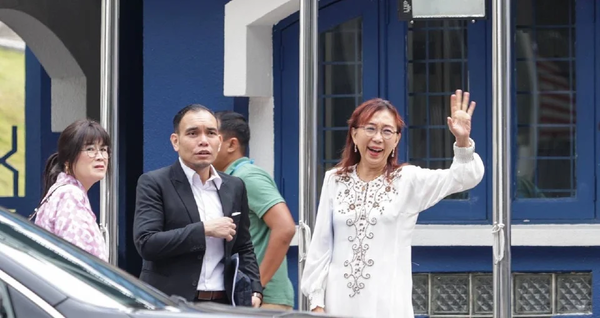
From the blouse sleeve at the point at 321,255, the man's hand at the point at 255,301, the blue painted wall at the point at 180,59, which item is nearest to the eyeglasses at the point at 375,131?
the blouse sleeve at the point at 321,255

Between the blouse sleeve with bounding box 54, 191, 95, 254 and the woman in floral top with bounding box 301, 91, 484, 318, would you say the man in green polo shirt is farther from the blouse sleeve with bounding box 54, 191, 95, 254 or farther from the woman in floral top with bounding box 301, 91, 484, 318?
the blouse sleeve with bounding box 54, 191, 95, 254

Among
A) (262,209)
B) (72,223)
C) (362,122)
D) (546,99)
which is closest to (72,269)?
(72,223)

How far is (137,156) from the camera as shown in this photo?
32.8ft

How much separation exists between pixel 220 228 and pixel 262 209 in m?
1.05

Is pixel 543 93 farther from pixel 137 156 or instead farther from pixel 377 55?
pixel 137 156

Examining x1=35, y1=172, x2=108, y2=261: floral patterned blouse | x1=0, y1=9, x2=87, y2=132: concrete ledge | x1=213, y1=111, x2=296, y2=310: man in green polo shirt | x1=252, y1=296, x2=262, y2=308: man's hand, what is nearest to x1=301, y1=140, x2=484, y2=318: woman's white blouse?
x1=252, y1=296, x2=262, y2=308: man's hand

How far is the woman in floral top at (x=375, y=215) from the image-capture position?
5.39 meters

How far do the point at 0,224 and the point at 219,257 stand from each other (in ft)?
6.33

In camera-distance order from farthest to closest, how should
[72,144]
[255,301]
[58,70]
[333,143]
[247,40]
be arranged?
1. [58,70]
2. [333,143]
3. [247,40]
4. [255,301]
5. [72,144]

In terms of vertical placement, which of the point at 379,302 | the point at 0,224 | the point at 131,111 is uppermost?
the point at 131,111

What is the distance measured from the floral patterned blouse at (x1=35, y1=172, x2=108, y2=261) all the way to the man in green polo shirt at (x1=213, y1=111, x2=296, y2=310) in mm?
1160

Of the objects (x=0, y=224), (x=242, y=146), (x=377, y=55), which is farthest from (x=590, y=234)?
(x=0, y=224)

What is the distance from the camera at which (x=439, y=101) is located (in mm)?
8867

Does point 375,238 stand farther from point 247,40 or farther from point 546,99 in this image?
point 546,99
